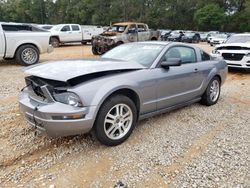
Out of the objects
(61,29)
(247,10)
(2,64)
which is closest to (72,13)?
(247,10)

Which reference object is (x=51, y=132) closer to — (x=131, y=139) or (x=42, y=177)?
(x=42, y=177)

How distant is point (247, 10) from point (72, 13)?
3803cm

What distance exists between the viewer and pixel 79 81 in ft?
11.5

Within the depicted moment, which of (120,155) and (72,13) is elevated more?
(72,13)

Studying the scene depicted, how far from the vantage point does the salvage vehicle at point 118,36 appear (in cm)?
1362

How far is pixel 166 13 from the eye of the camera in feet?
193

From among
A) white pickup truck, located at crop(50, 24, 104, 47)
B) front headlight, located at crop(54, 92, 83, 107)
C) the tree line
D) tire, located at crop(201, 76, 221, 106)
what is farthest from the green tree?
front headlight, located at crop(54, 92, 83, 107)

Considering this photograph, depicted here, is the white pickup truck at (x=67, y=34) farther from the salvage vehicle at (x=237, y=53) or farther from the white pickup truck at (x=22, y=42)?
the salvage vehicle at (x=237, y=53)

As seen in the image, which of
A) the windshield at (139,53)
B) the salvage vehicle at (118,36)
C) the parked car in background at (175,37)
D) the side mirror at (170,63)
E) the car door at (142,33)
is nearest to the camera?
the side mirror at (170,63)

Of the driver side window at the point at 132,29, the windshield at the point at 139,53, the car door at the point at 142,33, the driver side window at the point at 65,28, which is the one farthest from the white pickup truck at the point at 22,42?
the driver side window at the point at 65,28

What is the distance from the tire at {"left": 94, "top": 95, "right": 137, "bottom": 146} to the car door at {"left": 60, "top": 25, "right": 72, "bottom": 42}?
17.7 meters

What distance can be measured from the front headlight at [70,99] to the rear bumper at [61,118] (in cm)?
5

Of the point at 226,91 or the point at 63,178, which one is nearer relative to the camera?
the point at 63,178

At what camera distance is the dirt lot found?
10.1 feet
